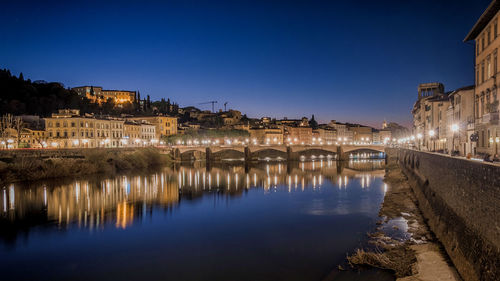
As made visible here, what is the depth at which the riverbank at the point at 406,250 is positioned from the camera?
1119cm

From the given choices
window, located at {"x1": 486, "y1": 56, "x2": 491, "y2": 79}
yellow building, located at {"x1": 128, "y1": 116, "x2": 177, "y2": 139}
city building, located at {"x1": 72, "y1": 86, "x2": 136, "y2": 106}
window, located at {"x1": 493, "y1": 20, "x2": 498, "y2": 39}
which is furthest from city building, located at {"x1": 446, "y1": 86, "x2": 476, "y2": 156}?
city building, located at {"x1": 72, "y1": 86, "x2": 136, "y2": 106}

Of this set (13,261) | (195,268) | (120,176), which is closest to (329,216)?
(195,268)

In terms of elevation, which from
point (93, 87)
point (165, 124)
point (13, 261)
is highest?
point (93, 87)

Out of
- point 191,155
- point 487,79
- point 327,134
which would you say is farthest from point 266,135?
point 487,79

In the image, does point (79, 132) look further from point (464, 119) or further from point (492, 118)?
point (492, 118)

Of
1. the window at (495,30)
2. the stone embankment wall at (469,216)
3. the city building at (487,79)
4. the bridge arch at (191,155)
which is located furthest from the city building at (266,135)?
the stone embankment wall at (469,216)

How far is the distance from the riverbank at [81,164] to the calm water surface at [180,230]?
331cm

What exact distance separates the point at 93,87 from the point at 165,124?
55.3 meters

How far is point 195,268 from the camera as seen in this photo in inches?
541

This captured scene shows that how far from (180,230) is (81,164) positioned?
30.8 m

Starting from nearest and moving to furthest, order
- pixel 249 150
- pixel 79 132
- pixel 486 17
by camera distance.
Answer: pixel 486 17
pixel 79 132
pixel 249 150

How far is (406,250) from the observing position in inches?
528

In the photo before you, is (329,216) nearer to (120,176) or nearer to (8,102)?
(120,176)

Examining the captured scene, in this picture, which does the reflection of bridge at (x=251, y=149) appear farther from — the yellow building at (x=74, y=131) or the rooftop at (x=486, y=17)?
the rooftop at (x=486, y=17)
